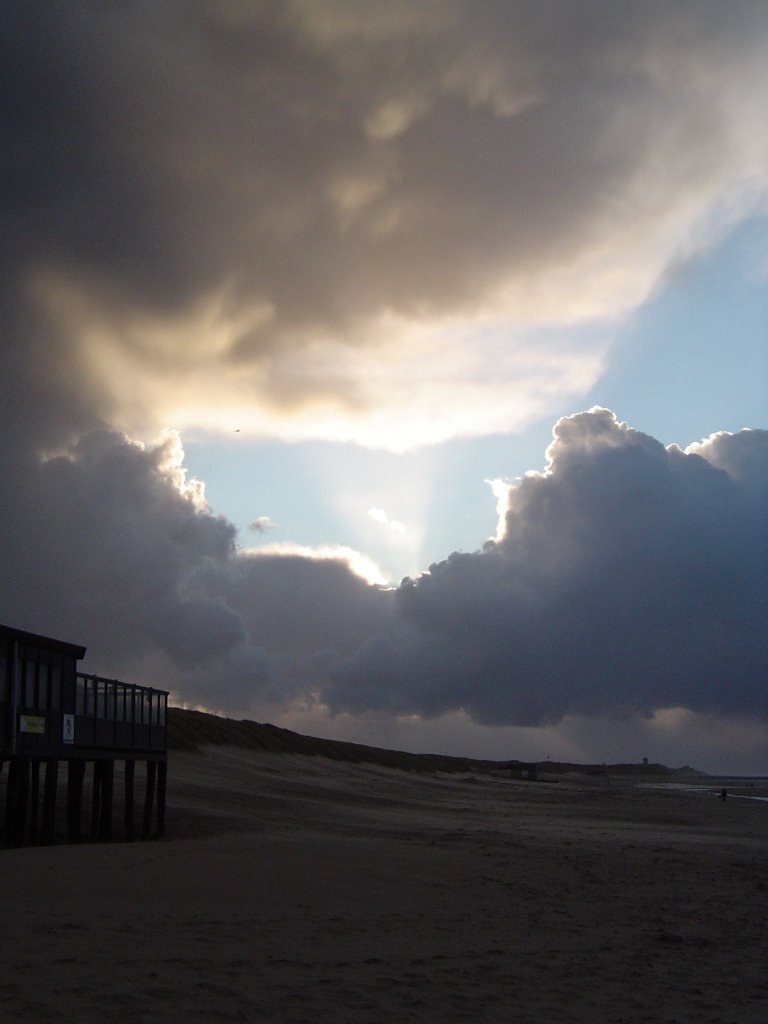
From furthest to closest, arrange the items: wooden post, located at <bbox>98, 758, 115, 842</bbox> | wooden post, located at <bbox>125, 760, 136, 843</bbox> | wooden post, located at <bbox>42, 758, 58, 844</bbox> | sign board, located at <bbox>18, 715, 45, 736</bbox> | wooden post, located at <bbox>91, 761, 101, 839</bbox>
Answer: wooden post, located at <bbox>125, 760, 136, 843</bbox>
wooden post, located at <bbox>91, 761, 101, 839</bbox>
wooden post, located at <bbox>98, 758, 115, 842</bbox>
wooden post, located at <bbox>42, 758, 58, 844</bbox>
sign board, located at <bbox>18, 715, 45, 736</bbox>

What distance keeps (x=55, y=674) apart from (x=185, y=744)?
36.4m

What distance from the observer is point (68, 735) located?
2720cm

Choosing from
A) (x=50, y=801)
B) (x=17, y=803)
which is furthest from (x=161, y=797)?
(x=17, y=803)

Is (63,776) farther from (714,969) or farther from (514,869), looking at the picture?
(714,969)

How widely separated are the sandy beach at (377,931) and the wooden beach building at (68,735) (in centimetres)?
255

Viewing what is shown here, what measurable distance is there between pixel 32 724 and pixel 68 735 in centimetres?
208

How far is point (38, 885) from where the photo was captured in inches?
637

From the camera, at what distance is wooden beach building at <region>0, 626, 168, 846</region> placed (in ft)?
81.3

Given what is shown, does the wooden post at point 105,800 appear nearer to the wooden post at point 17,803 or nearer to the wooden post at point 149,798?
the wooden post at point 149,798

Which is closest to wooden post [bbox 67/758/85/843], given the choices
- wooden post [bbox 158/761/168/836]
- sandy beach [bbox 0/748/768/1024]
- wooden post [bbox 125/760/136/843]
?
wooden post [bbox 125/760/136/843]

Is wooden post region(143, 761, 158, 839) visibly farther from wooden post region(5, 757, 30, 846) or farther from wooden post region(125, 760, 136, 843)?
wooden post region(5, 757, 30, 846)

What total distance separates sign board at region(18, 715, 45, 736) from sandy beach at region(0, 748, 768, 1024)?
12.7ft

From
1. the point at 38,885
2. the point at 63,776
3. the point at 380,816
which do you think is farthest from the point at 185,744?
the point at 38,885

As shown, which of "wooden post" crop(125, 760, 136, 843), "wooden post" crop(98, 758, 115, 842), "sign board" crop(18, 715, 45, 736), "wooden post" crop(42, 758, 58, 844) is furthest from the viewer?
"wooden post" crop(125, 760, 136, 843)
